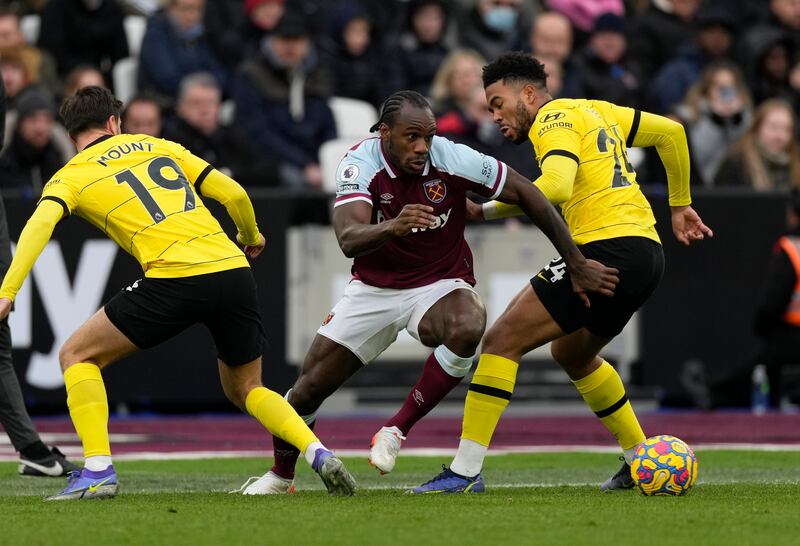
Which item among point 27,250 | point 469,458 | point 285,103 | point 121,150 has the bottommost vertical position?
point 469,458

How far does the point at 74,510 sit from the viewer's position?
711 cm

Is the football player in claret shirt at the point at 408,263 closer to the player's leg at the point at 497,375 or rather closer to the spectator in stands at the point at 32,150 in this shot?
the player's leg at the point at 497,375

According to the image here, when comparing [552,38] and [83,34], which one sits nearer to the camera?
[83,34]

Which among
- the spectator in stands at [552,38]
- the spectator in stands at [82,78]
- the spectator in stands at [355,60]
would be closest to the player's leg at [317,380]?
the spectator in stands at [82,78]

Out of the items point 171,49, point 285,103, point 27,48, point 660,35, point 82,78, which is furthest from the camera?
point 660,35

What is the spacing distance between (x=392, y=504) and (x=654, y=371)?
6.98 m

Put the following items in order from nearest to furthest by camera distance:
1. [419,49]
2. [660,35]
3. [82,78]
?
[82,78]
[419,49]
[660,35]

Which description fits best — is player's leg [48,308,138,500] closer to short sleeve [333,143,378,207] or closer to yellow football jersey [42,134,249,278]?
yellow football jersey [42,134,249,278]

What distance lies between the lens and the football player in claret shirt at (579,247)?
7852 millimetres

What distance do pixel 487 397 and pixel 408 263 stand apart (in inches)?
34.4

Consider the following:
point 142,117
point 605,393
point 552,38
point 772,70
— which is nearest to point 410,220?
point 605,393

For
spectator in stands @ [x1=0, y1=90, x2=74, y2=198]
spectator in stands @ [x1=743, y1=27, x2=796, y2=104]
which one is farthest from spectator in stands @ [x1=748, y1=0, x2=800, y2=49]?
spectator in stands @ [x1=0, y1=90, x2=74, y2=198]

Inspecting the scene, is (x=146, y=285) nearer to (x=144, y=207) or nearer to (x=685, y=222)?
(x=144, y=207)

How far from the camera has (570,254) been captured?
302 inches
